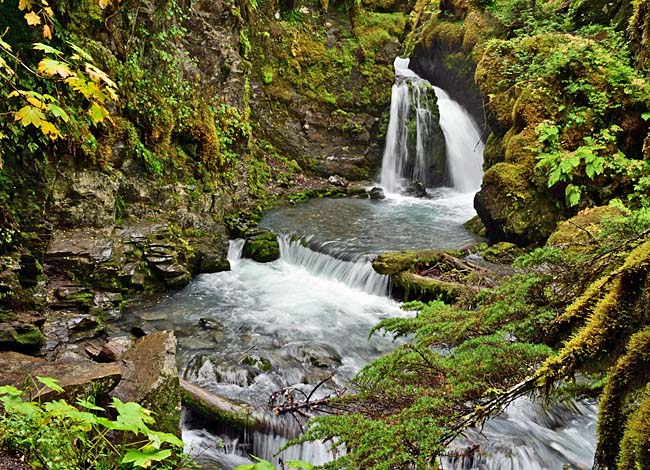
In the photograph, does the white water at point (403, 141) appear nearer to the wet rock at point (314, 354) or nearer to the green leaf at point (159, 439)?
the wet rock at point (314, 354)

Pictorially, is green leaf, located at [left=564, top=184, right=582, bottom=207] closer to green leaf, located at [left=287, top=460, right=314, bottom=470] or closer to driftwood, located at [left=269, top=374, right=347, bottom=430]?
driftwood, located at [left=269, top=374, right=347, bottom=430]

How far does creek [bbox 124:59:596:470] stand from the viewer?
4004 mm

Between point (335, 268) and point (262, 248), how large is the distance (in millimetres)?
1930

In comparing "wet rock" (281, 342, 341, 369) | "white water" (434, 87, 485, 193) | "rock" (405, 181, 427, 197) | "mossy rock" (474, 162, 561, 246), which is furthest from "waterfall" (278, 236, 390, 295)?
"white water" (434, 87, 485, 193)

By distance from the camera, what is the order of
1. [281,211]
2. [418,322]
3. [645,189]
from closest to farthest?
[418,322]
[645,189]
[281,211]

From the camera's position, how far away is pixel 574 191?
7.48 meters

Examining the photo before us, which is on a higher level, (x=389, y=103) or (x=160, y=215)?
(x=389, y=103)

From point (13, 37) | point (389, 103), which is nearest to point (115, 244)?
point (13, 37)

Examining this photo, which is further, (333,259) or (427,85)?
(427,85)

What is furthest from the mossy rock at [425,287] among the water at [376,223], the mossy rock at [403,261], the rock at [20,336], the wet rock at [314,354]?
the rock at [20,336]

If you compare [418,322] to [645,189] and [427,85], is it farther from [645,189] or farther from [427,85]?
[427,85]

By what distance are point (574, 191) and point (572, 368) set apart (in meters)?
6.99

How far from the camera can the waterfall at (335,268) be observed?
27.3 ft

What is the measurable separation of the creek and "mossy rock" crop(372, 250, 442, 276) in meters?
0.24
